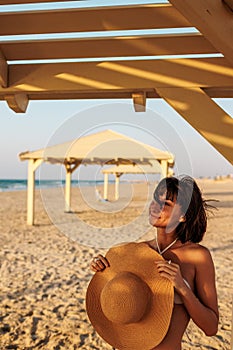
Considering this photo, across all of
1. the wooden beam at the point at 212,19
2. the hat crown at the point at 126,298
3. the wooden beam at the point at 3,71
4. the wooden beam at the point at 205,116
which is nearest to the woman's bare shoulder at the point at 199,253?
the hat crown at the point at 126,298

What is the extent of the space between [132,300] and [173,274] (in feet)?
0.53

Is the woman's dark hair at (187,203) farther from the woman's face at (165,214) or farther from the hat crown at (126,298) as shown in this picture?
the hat crown at (126,298)

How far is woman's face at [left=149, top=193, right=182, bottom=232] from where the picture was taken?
1.42 m

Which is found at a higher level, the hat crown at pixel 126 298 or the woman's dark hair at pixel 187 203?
the woman's dark hair at pixel 187 203

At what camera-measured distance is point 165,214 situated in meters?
1.42

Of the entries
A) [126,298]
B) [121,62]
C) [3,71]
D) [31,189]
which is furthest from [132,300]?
[31,189]

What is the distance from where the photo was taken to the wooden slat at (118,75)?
2262 millimetres

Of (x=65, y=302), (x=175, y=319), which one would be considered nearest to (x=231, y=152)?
(x=175, y=319)

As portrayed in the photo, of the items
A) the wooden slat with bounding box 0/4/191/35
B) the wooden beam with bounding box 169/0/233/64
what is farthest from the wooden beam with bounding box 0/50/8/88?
the wooden beam with bounding box 169/0/233/64

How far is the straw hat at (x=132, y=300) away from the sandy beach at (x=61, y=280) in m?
0.42

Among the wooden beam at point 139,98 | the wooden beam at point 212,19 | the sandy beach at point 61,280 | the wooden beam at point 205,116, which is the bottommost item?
the sandy beach at point 61,280

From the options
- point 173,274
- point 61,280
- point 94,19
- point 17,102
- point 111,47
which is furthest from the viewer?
point 61,280

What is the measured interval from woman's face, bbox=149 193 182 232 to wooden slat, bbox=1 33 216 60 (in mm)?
1102

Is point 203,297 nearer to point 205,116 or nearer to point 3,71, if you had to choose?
point 205,116
